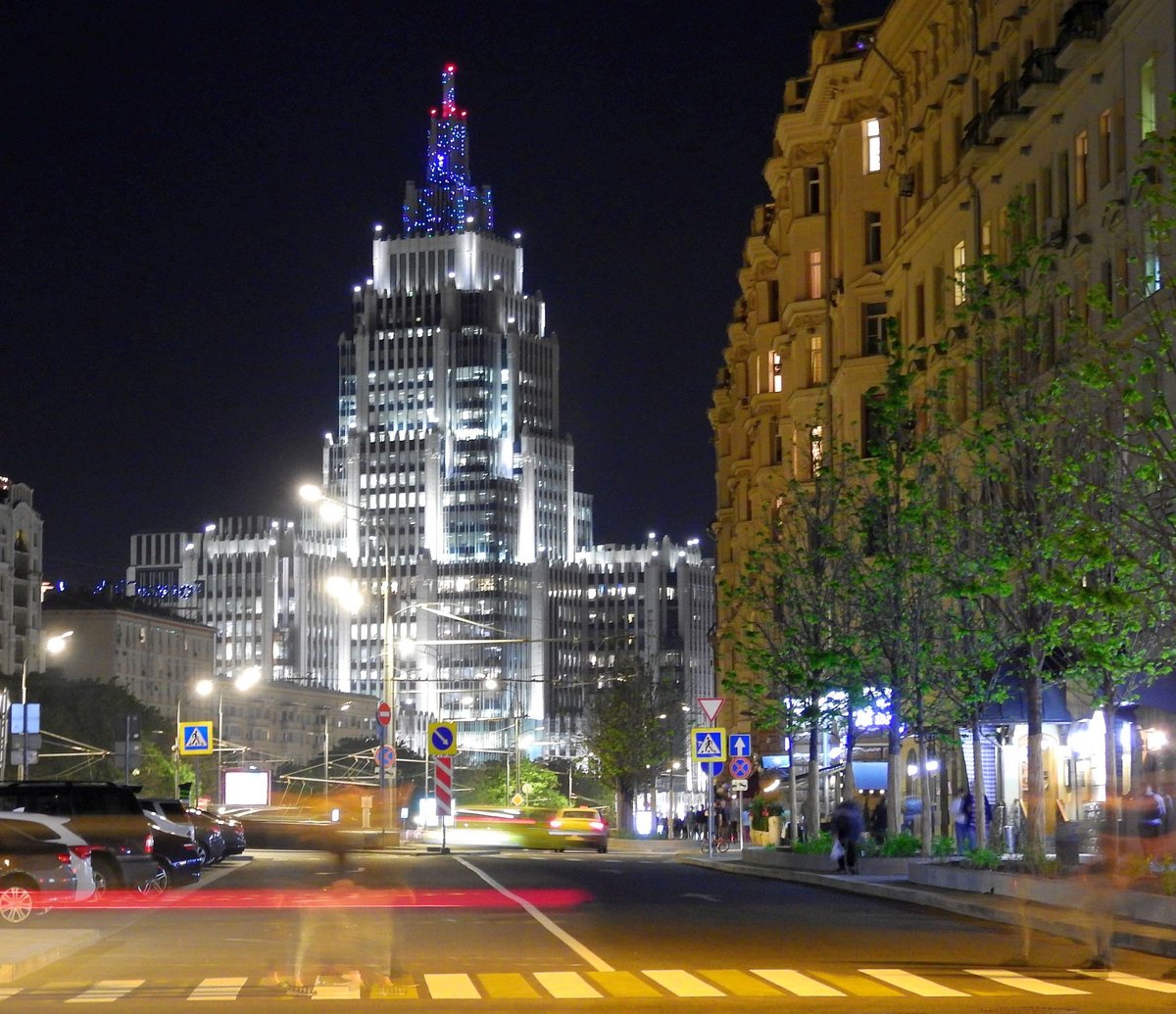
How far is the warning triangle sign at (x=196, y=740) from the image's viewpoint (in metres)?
60.4

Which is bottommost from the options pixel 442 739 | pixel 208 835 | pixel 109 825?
pixel 208 835

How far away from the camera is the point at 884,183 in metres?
61.9

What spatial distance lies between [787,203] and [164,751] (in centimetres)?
7983

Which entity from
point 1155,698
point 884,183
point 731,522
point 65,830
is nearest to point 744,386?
point 731,522

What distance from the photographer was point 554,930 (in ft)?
77.4

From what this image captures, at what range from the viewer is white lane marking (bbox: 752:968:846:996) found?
16.4 meters

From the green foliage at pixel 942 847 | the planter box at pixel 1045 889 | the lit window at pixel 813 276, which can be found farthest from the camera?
the lit window at pixel 813 276

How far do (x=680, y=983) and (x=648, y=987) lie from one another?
50 centimetres

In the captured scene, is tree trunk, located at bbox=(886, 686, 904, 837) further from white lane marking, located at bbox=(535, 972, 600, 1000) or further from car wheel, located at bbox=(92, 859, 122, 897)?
white lane marking, located at bbox=(535, 972, 600, 1000)

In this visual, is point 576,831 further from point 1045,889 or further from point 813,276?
point 1045,889

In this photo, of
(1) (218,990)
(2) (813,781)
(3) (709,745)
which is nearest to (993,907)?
(1) (218,990)

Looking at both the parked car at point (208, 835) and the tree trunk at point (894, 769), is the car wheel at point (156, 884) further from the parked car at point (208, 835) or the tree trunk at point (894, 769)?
the tree trunk at point (894, 769)

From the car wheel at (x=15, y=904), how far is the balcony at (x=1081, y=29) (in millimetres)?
25083

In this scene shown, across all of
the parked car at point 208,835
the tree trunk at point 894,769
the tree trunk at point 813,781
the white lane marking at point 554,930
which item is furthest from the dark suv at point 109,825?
the tree trunk at point 813,781
